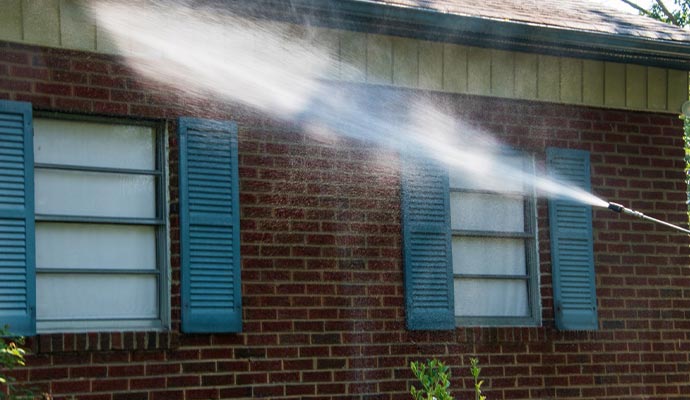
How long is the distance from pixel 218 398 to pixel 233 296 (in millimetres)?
716

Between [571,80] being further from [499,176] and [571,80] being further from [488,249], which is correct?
[488,249]

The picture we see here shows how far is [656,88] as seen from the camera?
1205cm

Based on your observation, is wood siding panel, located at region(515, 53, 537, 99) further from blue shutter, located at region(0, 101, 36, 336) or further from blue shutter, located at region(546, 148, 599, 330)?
blue shutter, located at region(0, 101, 36, 336)

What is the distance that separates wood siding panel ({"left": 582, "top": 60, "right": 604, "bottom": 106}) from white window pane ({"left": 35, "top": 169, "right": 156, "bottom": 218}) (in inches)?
163

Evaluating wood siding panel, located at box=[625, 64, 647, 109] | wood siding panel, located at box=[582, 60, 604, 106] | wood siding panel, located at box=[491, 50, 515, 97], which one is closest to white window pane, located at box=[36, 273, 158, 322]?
wood siding panel, located at box=[491, 50, 515, 97]

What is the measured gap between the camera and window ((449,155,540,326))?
1093 centimetres

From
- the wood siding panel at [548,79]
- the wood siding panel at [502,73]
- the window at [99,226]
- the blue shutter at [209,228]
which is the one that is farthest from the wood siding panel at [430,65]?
the window at [99,226]

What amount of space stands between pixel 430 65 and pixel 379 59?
19.5 inches

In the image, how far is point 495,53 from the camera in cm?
1116

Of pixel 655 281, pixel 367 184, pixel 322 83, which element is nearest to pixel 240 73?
pixel 322 83

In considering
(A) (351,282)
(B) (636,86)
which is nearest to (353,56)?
(A) (351,282)

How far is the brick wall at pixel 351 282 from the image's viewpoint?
906cm

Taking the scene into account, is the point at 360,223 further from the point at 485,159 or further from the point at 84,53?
the point at 84,53

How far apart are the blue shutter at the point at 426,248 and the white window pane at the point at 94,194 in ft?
6.99
